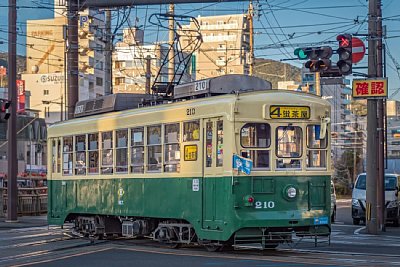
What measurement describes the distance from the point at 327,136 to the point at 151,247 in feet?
16.0

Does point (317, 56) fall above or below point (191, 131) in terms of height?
above

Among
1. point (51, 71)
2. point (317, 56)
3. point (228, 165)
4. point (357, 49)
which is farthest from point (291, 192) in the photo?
point (51, 71)

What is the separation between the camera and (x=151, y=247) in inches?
705

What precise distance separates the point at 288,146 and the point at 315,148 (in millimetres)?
601

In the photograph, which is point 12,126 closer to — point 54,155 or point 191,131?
point 54,155

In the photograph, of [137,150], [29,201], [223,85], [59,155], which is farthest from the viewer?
[29,201]

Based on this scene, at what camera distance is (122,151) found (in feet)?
61.6

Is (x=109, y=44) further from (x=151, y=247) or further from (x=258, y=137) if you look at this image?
(x=258, y=137)

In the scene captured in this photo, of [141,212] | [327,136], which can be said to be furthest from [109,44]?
[327,136]

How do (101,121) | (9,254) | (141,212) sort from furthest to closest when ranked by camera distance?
(101,121), (141,212), (9,254)

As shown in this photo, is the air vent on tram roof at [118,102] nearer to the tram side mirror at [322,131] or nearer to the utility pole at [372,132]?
the tram side mirror at [322,131]

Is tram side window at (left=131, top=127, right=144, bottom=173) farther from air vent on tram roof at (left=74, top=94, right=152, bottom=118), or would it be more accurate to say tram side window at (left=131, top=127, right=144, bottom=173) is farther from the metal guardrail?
the metal guardrail

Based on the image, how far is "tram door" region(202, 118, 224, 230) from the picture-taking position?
50.4ft

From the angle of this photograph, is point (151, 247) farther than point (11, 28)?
No
